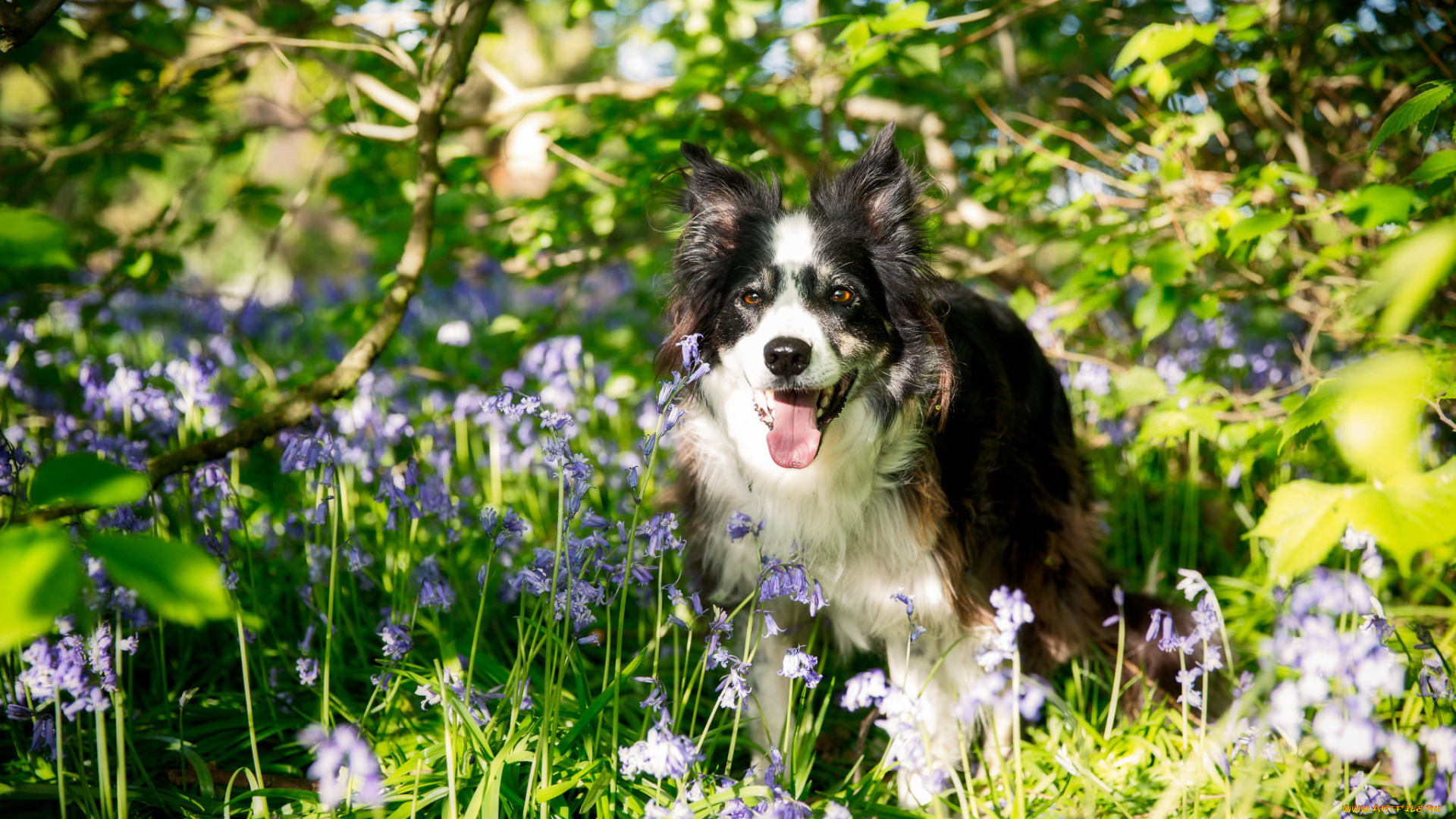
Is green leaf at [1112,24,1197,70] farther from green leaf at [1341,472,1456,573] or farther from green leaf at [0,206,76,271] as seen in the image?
green leaf at [0,206,76,271]

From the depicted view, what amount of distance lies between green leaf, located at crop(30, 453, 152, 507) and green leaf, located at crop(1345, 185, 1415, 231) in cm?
235

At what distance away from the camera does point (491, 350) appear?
5.06 m

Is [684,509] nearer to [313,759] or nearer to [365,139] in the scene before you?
[313,759]

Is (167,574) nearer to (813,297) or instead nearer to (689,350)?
(689,350)

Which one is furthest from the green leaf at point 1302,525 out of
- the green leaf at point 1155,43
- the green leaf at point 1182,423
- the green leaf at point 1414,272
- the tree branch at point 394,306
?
the tree branch at point 394,306

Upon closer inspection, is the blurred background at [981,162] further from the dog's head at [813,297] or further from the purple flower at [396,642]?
the purple flower at [396,642]

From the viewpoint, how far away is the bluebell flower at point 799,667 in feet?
5.76

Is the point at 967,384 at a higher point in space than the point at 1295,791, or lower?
higher

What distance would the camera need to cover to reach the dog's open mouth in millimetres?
2373

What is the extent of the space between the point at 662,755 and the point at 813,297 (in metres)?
1.37

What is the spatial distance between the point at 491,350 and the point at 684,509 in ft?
8.86

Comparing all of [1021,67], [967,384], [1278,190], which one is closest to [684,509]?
[967,384]

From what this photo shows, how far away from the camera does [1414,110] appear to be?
1.82 m

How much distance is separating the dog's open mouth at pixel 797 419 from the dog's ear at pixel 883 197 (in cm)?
49
